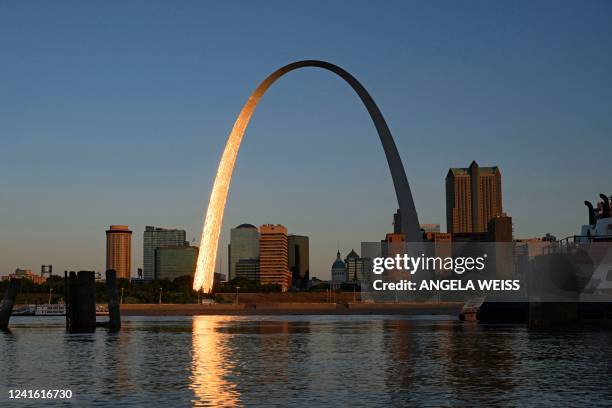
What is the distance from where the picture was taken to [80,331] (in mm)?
57438

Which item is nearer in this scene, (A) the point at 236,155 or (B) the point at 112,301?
(B) the point at 112,301

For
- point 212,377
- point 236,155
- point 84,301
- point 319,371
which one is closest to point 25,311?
point 236,155

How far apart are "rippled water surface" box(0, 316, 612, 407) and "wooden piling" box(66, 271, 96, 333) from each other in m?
9.19

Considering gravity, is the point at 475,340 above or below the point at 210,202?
below

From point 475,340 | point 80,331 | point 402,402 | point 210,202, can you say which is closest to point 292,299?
point 210,202

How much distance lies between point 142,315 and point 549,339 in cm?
8563

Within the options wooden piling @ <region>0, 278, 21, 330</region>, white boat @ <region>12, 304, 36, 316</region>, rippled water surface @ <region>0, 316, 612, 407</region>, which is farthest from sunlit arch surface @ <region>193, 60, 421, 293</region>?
rippled water surface @ <region>0, 316, 612, 407</region>

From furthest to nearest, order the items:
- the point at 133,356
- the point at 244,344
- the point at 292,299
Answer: the point at 292,299 → the point at 244,344 → the point at 133,356

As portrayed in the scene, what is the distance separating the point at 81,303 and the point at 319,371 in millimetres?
32464

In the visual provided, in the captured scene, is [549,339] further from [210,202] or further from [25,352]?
[210,202]

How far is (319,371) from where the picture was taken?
29.2 meters

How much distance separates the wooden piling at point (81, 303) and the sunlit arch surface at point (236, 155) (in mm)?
→ 49109

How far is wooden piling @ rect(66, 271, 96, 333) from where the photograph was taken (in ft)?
181

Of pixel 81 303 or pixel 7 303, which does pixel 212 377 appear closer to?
pixel 81 303
